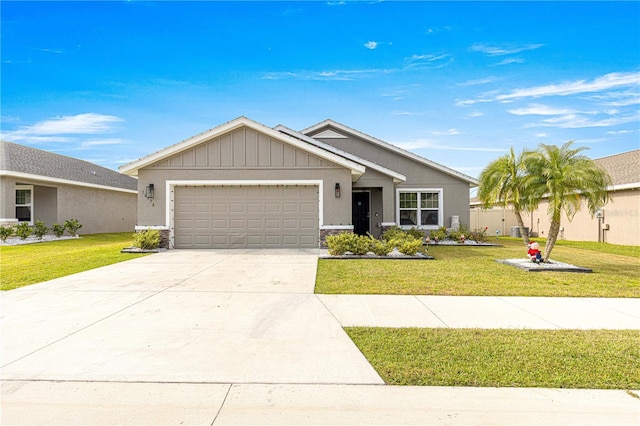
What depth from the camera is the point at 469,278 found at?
26.8 feet

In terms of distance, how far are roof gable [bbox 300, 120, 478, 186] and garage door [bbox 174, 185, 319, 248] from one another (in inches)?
218

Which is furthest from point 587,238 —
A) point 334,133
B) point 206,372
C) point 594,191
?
point 206,372

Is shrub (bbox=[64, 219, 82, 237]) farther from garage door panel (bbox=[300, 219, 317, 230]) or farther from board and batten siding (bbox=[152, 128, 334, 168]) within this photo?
garage door panel (bbox=[300, 219, 317, 230])

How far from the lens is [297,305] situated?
5.88 metres

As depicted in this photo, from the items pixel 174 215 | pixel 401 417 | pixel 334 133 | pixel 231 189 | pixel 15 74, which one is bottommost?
pixel 401 417

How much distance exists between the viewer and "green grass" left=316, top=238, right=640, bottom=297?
6.92m

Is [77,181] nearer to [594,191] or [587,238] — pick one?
[594,191]

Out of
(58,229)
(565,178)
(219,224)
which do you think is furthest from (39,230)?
(565,178)

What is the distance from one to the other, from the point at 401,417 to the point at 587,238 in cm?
2103

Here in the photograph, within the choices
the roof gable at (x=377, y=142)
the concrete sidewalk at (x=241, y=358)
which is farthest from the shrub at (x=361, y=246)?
the roof gable at (x=377, y=142)

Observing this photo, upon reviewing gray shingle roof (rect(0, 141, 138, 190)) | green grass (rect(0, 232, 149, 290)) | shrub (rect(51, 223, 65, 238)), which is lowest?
green grass (rect(0, 232, 149, 290))

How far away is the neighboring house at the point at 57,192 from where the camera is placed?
1764 cm

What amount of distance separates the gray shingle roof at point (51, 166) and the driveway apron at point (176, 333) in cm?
1436

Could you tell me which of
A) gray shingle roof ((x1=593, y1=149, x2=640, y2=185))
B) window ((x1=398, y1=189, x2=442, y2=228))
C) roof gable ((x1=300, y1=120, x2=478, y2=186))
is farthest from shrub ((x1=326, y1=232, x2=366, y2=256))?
gray shingle roof ((x1=593, y1=149, x2=640, y2=185))
